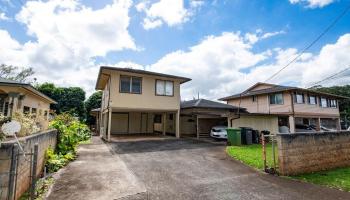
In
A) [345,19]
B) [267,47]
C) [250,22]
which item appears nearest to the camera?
[345,19]

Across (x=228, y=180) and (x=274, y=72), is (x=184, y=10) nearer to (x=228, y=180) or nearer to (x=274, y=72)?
(x=228, y=180)

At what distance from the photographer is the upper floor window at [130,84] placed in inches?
598

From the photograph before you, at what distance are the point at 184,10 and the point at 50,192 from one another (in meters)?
9.89

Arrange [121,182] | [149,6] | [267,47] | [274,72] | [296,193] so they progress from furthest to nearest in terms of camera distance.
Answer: [274,72]
[267,47]
[149,6]
[121,182]
[296,193]

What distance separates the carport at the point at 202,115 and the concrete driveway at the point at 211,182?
30.9 feet

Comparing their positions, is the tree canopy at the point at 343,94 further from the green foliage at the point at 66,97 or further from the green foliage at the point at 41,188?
the green foliage at the point at 66,97

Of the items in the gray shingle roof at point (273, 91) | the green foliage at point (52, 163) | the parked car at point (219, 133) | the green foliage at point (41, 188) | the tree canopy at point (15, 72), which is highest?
the tree canopy at point (15, 72)

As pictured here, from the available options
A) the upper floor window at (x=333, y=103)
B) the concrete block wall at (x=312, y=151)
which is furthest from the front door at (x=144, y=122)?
the upper floor window at (x=333, y=103)

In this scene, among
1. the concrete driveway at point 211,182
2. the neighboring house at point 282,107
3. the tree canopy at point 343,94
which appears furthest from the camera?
the tree canopy at point 343,94

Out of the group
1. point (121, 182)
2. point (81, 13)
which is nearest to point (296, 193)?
point (121, 182)

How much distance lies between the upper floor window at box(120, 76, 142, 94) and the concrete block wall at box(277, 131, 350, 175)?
11006mm

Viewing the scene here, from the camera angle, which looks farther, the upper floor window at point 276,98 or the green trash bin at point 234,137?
the upper floor window at point 276,98

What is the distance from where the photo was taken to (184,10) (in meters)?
10.8

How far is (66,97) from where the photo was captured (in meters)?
33.5
